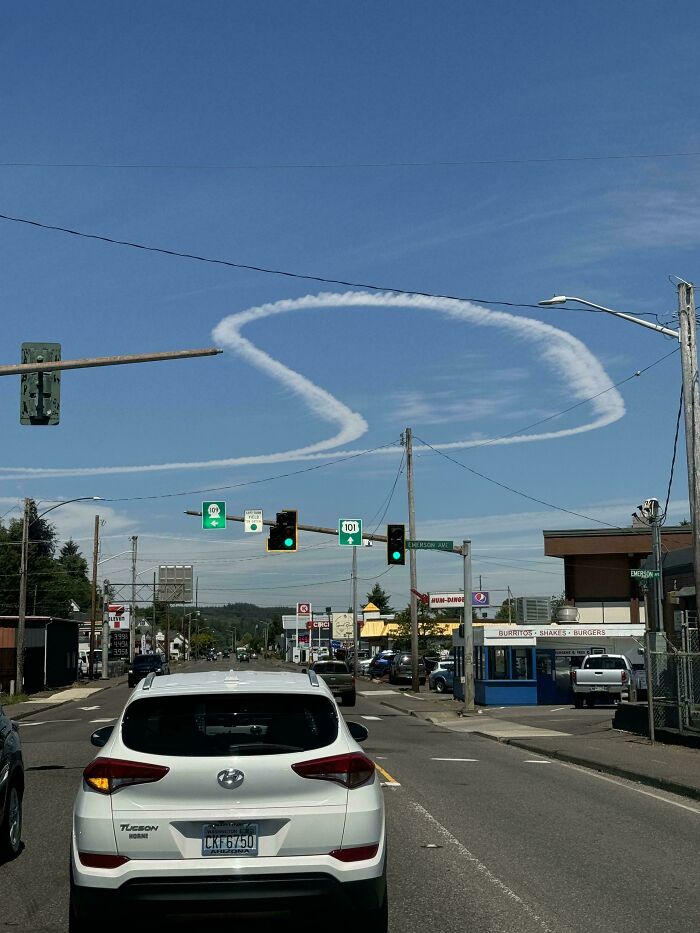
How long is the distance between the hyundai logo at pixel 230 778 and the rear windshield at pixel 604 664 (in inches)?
1361

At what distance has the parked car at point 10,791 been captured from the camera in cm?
988

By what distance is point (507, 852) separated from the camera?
10.4m

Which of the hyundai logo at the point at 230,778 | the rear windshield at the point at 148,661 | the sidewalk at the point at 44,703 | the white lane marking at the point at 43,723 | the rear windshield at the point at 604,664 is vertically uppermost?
the hyundai logo at the point at 230,778

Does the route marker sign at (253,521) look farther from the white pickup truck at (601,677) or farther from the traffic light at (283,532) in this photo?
the white pickup truck at (601,677)

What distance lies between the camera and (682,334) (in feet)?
72.5

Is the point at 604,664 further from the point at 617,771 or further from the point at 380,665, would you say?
the point at 380,665

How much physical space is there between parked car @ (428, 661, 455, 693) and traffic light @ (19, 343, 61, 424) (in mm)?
37090

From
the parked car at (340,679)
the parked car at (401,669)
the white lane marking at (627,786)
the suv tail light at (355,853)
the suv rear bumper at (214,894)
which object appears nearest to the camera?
the suv rear bumper at (214,894)

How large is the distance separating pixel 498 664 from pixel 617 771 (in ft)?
76.3

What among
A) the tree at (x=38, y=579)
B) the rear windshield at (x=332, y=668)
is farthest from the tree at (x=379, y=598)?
the rear windshield at (x=332, y=668)

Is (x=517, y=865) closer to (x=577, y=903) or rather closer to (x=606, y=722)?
(x=577, y=903)

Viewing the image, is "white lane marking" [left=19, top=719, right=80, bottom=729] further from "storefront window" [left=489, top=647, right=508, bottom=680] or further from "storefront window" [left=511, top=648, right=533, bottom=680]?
"storefront window" [left=511, top=648, right=533, bottom=680]

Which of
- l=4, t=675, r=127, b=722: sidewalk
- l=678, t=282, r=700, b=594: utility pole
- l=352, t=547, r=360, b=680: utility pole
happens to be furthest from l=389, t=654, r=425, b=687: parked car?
l=678, t=282, r=700, b=594: utility pole

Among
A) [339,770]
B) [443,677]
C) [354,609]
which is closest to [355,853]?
[339,770]
